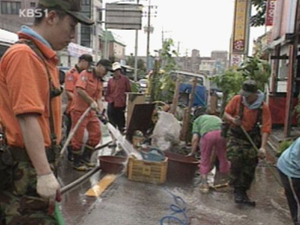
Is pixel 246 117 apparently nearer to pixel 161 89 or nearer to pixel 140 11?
pixel 161 89

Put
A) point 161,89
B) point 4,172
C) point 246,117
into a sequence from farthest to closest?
1. point 161,89
2. point 246,117
3. point 4,172

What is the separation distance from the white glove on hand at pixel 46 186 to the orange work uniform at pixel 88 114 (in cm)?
426

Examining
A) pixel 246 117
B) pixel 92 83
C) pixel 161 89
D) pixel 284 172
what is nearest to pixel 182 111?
pixel 161 89

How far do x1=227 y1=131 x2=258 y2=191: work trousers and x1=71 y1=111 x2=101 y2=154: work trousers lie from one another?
2.31 meters

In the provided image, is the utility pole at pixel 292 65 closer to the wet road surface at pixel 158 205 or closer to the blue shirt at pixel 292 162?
the wet road surface at pixel 158 205

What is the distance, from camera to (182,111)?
9047 mm

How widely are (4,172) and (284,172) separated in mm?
2693

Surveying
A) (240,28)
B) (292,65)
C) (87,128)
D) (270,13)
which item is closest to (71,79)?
(87,128)

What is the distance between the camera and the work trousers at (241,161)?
17.5ft

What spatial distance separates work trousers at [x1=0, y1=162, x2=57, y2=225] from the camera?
2.12 m

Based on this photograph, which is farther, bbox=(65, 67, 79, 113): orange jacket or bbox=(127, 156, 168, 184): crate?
bbox=(65, 67, 79, 113): orange jacket

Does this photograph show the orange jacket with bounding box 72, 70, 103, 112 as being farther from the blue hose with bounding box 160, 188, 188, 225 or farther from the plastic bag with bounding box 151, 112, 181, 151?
the blue hose with bounding box 160, 188, 188, 225

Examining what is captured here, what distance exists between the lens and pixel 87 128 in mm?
6594

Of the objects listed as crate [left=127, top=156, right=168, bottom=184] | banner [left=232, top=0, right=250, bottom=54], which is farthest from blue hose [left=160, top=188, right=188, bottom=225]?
banner [left=232, top=0, right=250, bottom=54]
